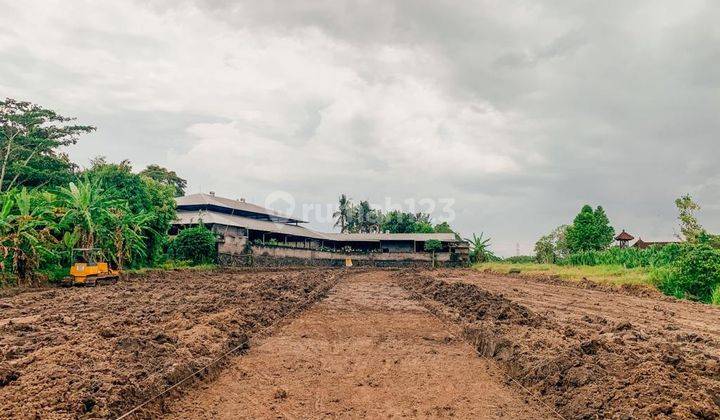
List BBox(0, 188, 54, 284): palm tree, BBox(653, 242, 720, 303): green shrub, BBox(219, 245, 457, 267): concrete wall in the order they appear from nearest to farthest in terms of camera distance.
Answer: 1. BBox(0, 188, 54, 284): palm tree
2. BBox(653, 242, 720, 303): green shrub
3. BBox(219, 245, 457, 267): concrete wall

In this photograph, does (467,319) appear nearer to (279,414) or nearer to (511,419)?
(511,419)

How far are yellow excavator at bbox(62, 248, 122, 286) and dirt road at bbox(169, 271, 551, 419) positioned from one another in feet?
32.8

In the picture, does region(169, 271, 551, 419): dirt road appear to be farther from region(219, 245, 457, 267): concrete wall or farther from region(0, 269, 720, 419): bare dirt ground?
region(219, 245, 457, 267): concrete wall

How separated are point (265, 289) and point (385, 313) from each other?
5.22m

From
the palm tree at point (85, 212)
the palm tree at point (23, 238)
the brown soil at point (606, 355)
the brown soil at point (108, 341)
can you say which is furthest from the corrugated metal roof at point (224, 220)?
the brown soil at point (606, 355)

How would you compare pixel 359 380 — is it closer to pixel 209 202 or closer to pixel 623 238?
pixel 209 202

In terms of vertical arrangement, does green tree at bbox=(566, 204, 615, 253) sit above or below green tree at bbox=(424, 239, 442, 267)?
above

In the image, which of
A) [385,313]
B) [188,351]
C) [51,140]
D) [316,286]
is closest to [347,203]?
[51,140]

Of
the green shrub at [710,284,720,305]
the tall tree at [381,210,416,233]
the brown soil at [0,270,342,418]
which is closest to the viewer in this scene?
the brown soil at [0,270,342,418]

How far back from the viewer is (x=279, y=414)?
509 centimetres

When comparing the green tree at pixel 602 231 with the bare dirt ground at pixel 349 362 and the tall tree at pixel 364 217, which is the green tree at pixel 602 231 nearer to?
the tall tree at pixel 364 217

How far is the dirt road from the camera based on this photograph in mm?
5277

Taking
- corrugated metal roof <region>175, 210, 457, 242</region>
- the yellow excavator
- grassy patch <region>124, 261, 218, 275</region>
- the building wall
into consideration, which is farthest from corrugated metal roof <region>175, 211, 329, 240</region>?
the yellow excavator

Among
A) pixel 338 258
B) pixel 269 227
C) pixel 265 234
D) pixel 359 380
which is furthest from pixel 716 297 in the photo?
pixel 338 258
